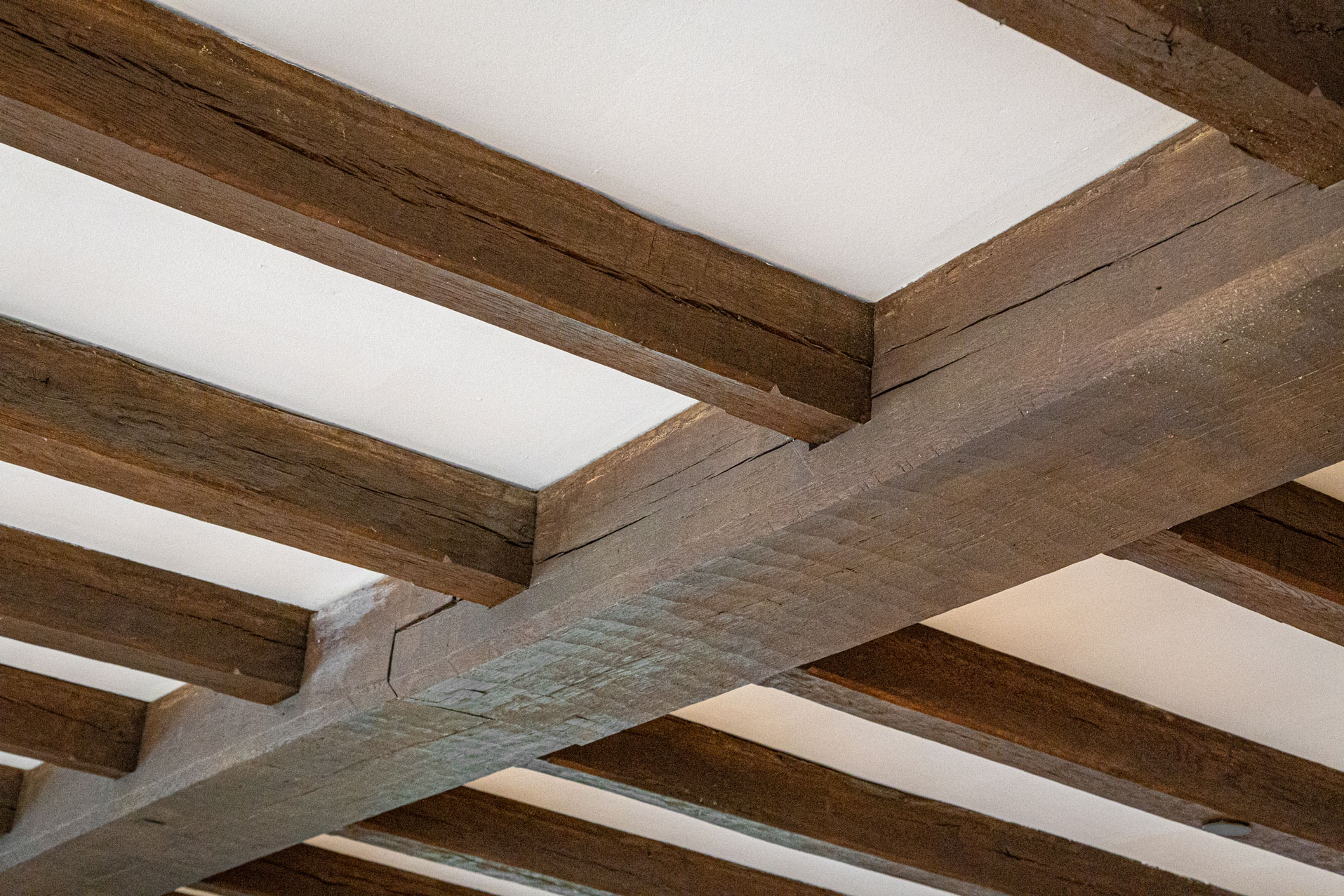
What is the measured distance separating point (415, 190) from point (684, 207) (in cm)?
34

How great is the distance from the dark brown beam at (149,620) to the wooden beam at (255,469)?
0.57 m

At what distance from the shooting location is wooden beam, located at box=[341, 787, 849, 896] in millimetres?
3387

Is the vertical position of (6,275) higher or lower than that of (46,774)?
higher

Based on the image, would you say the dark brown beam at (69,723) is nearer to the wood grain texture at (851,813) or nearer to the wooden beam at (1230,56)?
the wood grain texture at (851,813)

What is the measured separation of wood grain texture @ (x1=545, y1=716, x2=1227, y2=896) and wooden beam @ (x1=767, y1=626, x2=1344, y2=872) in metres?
0.50

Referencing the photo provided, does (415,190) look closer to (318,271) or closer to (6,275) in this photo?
(318,271)

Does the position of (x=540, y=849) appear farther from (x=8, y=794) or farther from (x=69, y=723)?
(x=8, y=794)

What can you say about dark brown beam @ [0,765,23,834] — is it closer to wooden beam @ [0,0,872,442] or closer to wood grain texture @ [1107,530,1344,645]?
wooden beam @ [0,0,872,442]

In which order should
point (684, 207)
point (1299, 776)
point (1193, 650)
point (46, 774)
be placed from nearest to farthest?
point (684, 207) < point (1193, 650) < point (1299, 776) < point (46, 774)

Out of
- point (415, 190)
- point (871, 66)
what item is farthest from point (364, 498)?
point (871, 66)

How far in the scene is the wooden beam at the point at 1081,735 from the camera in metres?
2.58

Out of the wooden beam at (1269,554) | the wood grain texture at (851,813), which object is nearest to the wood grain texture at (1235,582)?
the wooden beam at (1269,554)

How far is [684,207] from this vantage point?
173cm

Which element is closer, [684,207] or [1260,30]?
[1260,30]
